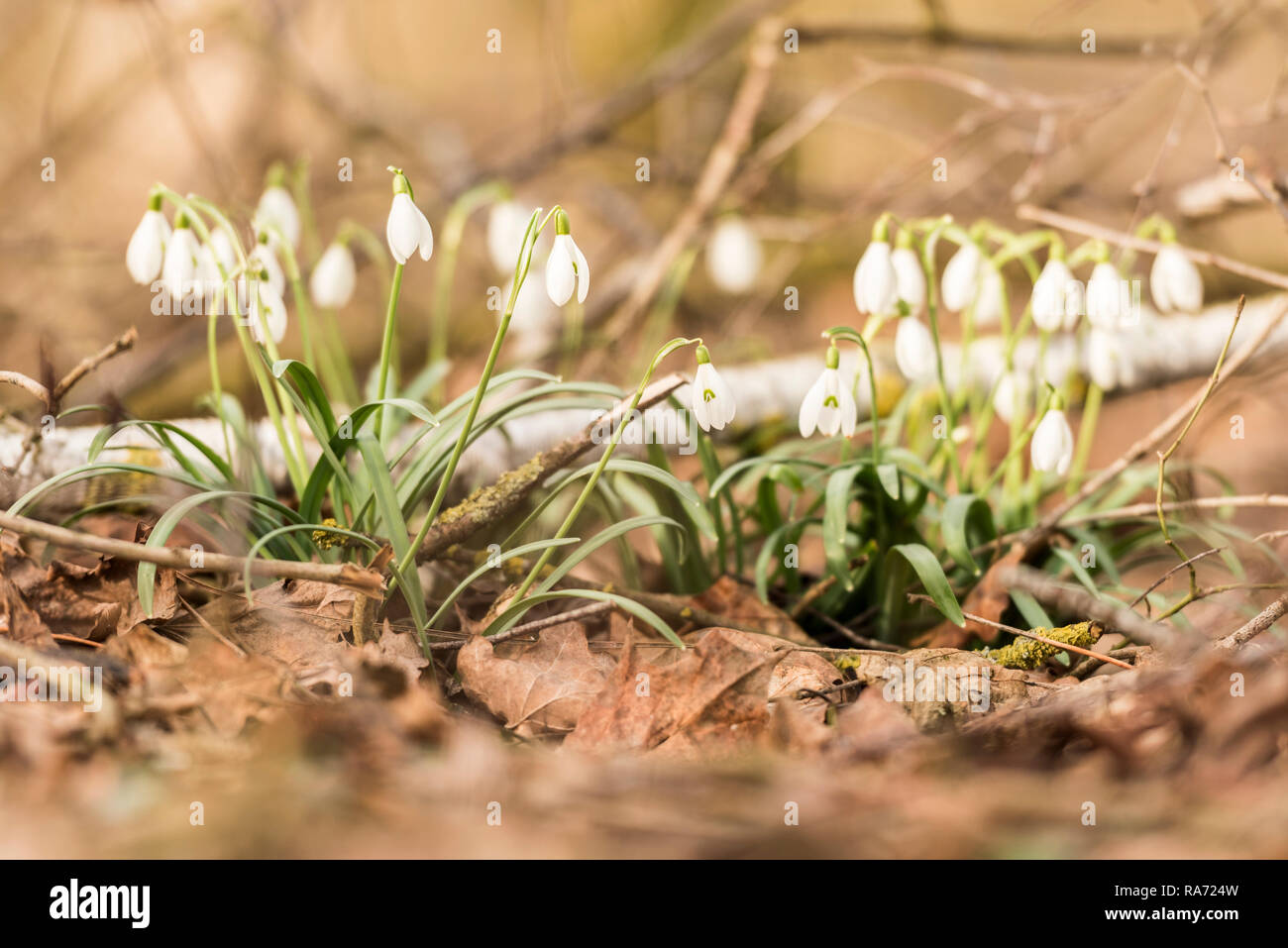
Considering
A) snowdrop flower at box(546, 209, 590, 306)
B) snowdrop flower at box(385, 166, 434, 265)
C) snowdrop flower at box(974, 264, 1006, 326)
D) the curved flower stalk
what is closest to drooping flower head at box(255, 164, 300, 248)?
the curved flower stalk

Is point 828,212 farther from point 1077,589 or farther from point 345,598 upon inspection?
point 345,598

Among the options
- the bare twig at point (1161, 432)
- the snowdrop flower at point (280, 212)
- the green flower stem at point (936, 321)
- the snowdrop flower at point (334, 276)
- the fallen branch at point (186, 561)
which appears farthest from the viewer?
the snowdrop flower at point (334, 276)

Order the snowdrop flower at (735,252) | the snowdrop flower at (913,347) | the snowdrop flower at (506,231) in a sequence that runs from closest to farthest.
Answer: the snowdrop flower at (913,347) → the snowdrop flower at (506,231) → the snowdrop flower at (735,252)

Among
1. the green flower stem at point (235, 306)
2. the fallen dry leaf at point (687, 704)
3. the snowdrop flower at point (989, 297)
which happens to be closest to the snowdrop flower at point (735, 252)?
the snowdrop flower at point (989, 297)

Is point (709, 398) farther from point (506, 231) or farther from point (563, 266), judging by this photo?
point (506, 231)

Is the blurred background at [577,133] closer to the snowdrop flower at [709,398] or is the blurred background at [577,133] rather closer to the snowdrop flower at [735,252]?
the snowdrop flower at [735,252]

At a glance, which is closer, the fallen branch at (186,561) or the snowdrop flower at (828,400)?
the fallen branch at (186,561)
